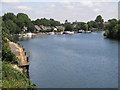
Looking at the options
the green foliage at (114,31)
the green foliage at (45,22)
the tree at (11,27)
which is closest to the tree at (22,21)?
the tree at (11,27)

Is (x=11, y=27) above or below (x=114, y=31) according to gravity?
above

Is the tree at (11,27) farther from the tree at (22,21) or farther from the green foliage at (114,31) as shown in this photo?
the green foliage at (114,31)

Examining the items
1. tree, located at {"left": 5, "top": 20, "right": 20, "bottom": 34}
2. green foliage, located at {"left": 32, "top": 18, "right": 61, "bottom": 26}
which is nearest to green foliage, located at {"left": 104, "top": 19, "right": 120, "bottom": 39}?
tree, located at {"left": 5, "top": 20, "right": 20, "bottom": 34}

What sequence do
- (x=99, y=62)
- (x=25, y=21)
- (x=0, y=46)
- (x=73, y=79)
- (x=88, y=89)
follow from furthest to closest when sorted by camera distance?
1. (x=25, y=21)
2. (x=99, y=62)
3. (x=0, y=46)
4. (x=73, y=79)
5. (x=88, y=89)

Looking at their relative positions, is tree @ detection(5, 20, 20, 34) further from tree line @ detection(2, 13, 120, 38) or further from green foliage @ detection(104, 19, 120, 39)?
green foliage @ detection(104, 19, 120, 39)

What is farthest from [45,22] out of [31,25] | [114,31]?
[114,31]

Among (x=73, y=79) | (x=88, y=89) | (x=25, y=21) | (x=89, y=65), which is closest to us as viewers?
(x=88, y=89)

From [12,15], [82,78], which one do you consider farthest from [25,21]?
[82,78]

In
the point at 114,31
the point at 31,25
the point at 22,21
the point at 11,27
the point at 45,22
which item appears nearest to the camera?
the point at 114,31

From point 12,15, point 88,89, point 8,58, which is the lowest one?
point 88,89

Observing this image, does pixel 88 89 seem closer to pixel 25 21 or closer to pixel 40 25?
pixel 25 21

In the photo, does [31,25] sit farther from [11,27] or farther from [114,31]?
[114,31]

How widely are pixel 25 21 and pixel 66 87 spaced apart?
73067 mm

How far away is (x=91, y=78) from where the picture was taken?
18.0m
